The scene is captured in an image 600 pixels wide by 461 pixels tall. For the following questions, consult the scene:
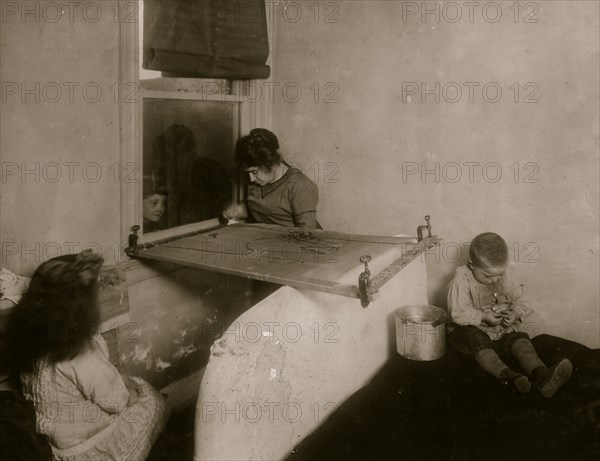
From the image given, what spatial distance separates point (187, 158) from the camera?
3.67 metres

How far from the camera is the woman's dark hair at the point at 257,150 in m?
3.56

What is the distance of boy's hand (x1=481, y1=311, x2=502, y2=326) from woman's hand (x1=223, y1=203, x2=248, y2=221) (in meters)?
1.74

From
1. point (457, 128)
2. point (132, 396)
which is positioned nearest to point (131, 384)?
point (132, 396)

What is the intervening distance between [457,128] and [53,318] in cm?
262

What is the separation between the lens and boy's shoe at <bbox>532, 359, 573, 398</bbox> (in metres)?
2.79

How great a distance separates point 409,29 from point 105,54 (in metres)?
1.94

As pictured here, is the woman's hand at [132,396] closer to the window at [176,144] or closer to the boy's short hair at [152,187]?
the window at [176,144]

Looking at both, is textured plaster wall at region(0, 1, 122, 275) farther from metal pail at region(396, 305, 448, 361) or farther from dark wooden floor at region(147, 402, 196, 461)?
metal pail at region(396, 305, 448, 361)

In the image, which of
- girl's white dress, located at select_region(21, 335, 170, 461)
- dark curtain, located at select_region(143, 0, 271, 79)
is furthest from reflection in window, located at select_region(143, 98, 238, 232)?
girl's white dress, located at select_region(21, 335, 170, 461)

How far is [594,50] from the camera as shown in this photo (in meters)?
3.16

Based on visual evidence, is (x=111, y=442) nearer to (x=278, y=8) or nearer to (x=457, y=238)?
(x=457, y=238)

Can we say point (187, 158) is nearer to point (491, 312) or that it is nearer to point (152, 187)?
point (152, 187)

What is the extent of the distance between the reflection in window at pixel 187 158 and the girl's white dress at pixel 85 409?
1248 millimetres

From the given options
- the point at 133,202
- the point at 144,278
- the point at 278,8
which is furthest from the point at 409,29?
the point at 144,278
